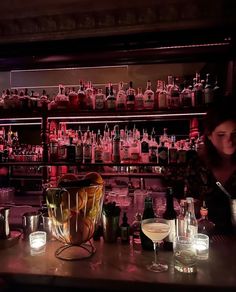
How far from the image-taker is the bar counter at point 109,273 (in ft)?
3.07

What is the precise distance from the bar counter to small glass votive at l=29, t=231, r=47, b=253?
0.09 feet

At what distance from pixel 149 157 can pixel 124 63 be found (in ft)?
2.60

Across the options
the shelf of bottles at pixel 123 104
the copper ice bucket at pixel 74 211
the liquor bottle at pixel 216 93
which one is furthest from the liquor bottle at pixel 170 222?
the liquor bottle at pixel 216 93

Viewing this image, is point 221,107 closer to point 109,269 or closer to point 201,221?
point 201,221

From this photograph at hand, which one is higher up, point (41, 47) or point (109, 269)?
point (41, 47)

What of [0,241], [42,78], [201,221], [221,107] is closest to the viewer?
[0,241]

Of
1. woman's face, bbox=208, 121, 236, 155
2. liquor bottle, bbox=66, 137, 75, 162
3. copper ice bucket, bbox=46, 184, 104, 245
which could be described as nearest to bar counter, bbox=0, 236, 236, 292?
→ copper ice bucket, bbox=46, 184, 104, 245

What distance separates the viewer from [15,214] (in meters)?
2.44

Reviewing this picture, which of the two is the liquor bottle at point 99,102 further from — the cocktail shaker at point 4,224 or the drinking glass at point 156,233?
the drinking glass at point 156,233

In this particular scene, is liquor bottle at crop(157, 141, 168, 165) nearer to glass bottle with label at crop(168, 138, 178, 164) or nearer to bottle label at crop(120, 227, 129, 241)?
glass bottle with label at crop(168, 138, 178, 164)

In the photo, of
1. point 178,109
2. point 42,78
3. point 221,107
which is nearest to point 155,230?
point 221,107

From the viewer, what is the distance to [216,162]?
6.03 feet

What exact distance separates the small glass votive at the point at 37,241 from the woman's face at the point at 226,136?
1211 mm

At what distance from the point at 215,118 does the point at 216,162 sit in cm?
30
